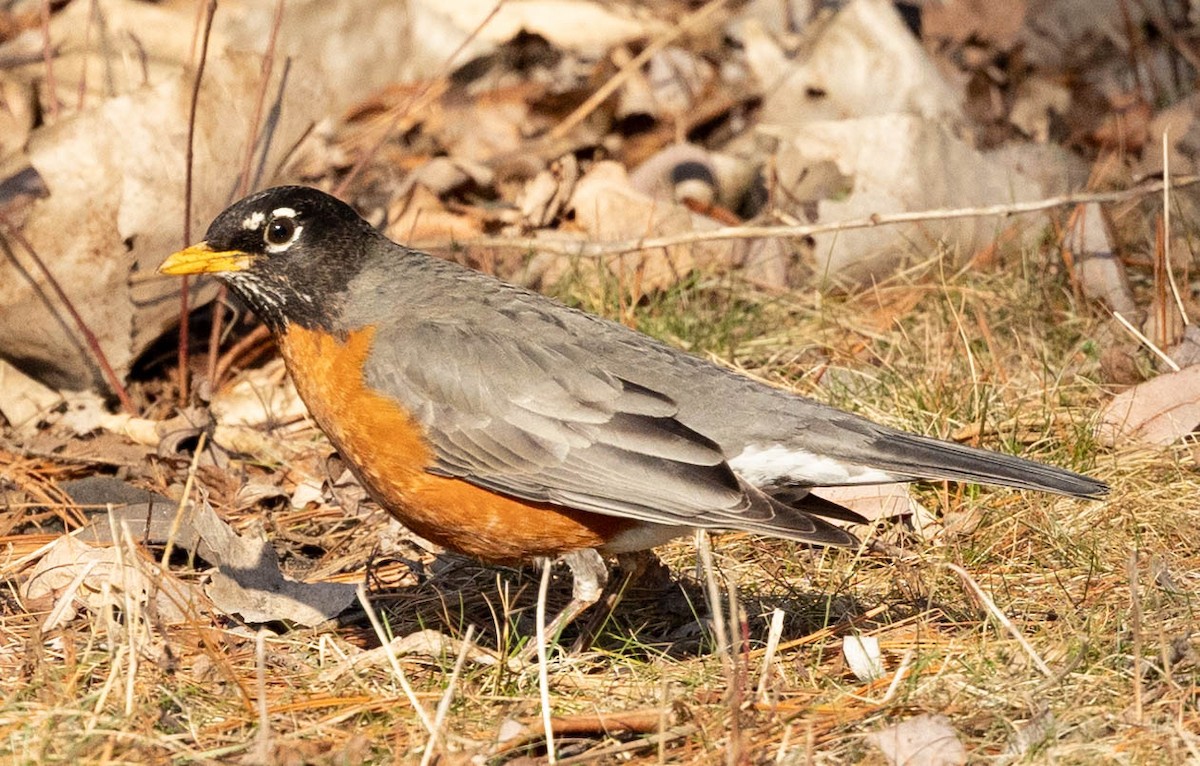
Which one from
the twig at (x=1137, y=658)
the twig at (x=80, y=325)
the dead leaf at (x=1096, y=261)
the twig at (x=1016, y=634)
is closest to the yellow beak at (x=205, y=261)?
the twig at (x=80, y=325)

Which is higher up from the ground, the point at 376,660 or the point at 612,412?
the point at 612,412

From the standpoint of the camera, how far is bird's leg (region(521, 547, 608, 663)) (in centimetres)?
410

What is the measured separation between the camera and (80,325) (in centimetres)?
528

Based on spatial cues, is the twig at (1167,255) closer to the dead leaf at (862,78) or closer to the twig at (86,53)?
the dead leaf at (862,78)

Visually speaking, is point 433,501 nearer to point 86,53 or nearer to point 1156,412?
point 1156,412

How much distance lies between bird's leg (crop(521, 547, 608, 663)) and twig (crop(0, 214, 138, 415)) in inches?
87.9

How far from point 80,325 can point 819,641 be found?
9.84ft

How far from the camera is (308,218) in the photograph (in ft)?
14.1

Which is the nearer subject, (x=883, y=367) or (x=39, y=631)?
(x=39, y=631)

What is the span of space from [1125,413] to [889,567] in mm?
1096

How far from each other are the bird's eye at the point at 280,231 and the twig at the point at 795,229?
5.49 feet

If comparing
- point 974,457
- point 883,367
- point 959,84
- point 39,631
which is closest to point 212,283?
point 39,631

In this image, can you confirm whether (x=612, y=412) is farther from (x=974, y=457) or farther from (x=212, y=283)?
(x=212, y=283)

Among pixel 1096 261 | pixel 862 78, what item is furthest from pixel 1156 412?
pixel 862 78
